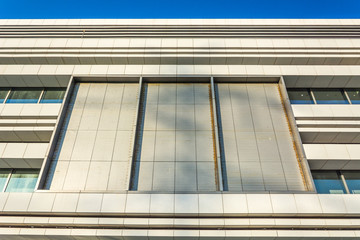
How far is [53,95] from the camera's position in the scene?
16.2m

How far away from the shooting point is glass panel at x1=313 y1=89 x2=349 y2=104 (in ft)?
51.0

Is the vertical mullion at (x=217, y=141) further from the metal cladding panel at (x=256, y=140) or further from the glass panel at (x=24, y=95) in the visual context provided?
the glass panel at (x=24, y=95)

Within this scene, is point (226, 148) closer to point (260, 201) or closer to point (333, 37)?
point (260, 201)

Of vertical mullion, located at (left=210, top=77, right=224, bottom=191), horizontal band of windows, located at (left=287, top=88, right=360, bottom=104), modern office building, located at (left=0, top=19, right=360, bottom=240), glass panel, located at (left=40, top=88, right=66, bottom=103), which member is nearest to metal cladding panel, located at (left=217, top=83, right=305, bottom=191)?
modern office building, located at (left=0, top=19, right=360, bottom=240)

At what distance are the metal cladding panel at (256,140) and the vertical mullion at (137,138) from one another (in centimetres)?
485

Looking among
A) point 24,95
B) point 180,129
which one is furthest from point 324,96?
point 24,95

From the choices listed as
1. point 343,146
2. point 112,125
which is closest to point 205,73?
point 112,125

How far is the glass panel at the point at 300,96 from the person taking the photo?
51.9ft

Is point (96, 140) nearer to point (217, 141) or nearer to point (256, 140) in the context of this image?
point (217, 141)

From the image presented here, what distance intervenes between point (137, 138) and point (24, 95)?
9.67 m

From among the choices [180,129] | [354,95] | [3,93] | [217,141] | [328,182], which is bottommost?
[328,182]

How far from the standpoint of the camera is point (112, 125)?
1391cm

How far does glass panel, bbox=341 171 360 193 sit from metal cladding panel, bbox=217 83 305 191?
3222mm

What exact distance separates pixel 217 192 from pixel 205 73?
8.51m
